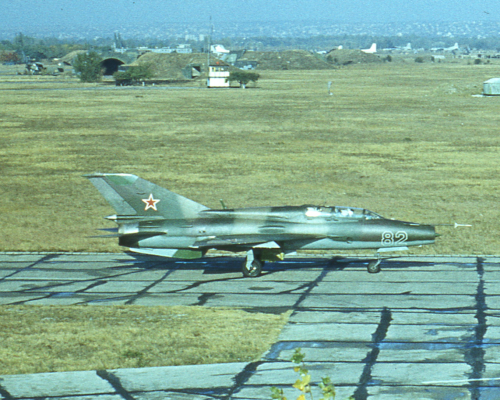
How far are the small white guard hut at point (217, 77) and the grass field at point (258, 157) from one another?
34.0 meters

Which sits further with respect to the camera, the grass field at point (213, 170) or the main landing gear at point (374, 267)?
the main landing gear at point (374, 267)

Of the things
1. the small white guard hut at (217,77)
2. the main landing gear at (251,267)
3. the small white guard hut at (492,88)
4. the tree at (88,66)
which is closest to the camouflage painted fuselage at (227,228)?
the main landing gear at (251,267)

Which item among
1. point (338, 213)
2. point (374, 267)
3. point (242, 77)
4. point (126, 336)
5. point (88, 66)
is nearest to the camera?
point (126, 336)

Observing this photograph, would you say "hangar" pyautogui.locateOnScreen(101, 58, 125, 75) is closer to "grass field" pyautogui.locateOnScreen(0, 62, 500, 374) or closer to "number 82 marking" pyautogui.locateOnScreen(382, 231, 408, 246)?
"grass field" pyautogui.locateOnScreen(0, 62, 500, 374)

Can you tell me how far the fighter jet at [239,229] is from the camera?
88.9ft

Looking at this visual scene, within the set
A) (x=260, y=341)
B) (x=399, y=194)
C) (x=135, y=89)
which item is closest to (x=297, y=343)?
(x=260, y=341)

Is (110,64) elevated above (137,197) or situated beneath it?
situated beneath

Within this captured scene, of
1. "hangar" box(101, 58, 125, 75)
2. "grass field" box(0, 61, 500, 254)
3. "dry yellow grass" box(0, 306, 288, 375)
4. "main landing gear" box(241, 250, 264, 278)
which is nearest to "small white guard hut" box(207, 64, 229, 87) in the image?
"grass field" box(0, 61, 500, 254)

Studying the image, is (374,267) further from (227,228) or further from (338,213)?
(227,228)

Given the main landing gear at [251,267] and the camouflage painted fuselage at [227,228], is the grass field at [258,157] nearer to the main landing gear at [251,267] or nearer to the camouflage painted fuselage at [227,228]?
the camouflage painted fuselage at [227,228]

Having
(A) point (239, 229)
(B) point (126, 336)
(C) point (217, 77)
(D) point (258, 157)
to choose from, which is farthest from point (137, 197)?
(C) point (217, 77)

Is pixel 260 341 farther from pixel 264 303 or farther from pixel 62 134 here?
pixel 62 134

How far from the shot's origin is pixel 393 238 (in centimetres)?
2700

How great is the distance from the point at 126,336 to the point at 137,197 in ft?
26.3
